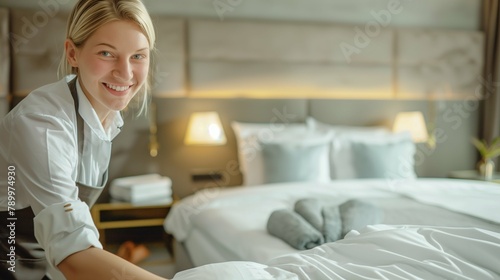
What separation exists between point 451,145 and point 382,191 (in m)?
1.65

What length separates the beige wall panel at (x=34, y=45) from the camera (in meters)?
3.17

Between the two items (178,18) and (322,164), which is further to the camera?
(178,18)

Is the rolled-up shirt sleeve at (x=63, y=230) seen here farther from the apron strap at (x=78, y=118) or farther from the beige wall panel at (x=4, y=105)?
the beige wall panel at (x=4, y=105)

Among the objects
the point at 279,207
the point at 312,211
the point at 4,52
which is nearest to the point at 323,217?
the point at 312,211

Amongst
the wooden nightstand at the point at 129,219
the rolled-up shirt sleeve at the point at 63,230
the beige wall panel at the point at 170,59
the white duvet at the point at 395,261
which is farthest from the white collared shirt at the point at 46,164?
the beige wall panel at the point at 170,59

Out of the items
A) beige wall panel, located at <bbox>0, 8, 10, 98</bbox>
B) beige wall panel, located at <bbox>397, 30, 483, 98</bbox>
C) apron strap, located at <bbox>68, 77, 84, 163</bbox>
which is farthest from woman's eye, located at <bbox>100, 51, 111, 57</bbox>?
beige wall panel, located at <bbox>397, 30, 483, 98</bbox>

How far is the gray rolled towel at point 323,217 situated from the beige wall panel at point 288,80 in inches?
72.8

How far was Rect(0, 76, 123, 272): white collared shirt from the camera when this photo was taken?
0.81 m

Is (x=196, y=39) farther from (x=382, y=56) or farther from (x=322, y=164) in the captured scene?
(x=382, y=56)

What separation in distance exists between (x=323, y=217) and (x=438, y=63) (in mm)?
2804

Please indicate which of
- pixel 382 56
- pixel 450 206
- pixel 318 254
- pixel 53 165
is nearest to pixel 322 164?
pixel 382 56

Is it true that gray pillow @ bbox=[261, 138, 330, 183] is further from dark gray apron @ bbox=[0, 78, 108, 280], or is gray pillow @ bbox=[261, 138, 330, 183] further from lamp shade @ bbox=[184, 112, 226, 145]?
dark gray apron @ bbox=[0, 78, 108, 280]

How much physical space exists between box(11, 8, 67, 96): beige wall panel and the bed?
1.33 meters

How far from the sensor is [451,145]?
4043 millimetres
